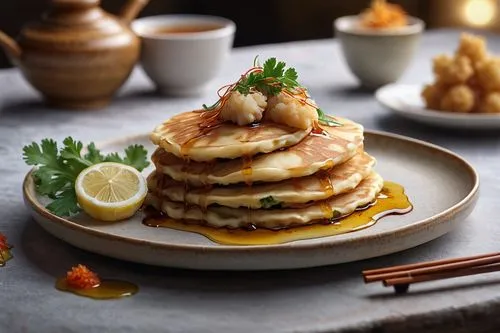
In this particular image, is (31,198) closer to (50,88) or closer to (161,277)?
(161,277)

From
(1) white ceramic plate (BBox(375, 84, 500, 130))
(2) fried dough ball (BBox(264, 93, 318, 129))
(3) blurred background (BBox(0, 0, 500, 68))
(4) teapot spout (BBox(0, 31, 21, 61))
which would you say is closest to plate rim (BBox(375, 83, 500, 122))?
(1) white ceramic plate (BBox(375, 84, 500, 130))

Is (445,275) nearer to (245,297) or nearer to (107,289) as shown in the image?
(245,297)

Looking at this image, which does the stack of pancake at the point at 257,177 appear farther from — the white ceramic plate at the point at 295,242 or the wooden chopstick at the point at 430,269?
→ the wooden chopstick at the point at 430,269

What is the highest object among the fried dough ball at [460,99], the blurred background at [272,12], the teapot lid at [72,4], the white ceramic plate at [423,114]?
the teapot lid at [72,4]

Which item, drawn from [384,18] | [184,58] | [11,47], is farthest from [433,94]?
[11,47]

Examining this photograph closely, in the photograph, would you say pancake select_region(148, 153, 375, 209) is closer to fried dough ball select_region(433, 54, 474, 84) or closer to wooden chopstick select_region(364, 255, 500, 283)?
wooden chopstick select_region(364, 255, 500, 283)

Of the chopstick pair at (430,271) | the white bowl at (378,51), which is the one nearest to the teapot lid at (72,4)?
the white bowl at (378,51)
